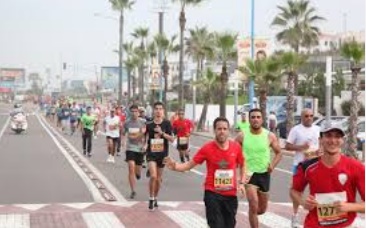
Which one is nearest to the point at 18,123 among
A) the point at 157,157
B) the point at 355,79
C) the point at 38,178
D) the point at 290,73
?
the point at 290,73

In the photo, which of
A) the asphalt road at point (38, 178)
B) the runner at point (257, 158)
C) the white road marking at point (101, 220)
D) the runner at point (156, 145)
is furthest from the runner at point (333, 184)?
the asphalt road at point (38, 178)

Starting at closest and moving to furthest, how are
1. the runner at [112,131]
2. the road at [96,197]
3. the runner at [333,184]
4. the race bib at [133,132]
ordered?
the runner at [333,184], the road at [96,197], the race bib at [133,132], the runner at [112,131]

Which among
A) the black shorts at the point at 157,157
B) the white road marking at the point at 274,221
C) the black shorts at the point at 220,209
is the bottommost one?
the white road marking at the point at 274,221

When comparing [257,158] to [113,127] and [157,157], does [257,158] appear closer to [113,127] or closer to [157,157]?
[157,157]

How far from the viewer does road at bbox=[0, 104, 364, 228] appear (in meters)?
11.1

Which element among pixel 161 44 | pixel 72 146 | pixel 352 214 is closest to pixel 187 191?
pixel 352 214

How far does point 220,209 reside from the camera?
319 inches

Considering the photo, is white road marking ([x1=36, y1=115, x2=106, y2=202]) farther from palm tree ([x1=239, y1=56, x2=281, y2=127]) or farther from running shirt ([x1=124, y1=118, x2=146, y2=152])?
palm tree ([x1=239, y1=56, x2=281, y2=127])

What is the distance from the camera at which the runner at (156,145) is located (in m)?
12.2

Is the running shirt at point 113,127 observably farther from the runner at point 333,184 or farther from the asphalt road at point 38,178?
the runner at point 333,184

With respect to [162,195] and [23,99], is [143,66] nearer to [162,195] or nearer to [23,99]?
[162,195]

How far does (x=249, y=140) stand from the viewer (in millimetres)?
9508

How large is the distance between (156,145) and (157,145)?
0.02 meters

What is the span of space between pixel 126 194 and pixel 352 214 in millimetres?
9321
